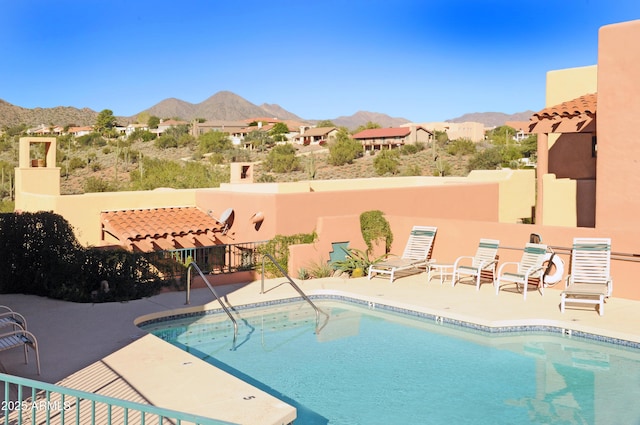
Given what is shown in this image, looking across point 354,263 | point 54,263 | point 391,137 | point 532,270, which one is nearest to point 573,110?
point 532,270

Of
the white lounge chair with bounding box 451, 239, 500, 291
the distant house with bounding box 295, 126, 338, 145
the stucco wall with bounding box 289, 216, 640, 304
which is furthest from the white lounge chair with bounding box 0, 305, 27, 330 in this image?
the distant house with bounding box 295, 126, 338, 145

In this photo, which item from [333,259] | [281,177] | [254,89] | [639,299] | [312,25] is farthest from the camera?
[254,89]

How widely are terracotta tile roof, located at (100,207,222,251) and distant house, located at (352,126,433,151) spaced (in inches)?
2260

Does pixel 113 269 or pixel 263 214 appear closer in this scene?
pixel 113 269

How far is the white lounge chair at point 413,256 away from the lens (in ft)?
50.5

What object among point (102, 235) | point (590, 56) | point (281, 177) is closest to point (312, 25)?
point (281, 177)

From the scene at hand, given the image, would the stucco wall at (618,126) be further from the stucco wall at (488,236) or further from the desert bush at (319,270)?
the desert bush at (319,270)

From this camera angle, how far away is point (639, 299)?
505 inches

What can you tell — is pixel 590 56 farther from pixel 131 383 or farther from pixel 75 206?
pixel 131 383

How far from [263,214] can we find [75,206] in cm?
493

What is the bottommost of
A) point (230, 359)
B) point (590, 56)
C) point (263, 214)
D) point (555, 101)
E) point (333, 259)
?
point (230, 359)

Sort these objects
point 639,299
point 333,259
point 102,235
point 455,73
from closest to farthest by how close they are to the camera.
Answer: point 639,299, point 333,259, point 102,235, point 455,73

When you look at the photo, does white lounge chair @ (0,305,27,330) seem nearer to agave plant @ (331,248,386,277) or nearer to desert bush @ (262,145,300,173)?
agave plant @ (331,248,386,277)

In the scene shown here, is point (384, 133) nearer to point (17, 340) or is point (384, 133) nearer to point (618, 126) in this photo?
point (618, 126)
